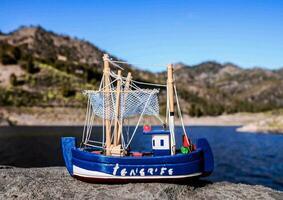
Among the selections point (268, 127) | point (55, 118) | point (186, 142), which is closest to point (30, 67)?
point (55, 118)

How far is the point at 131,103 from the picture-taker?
3098 cm

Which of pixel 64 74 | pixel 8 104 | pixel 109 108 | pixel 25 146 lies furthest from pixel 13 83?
pixel 109 108

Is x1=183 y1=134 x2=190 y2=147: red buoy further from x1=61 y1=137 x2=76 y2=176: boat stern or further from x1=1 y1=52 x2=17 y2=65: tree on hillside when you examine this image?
x1=1 y1=52 x2=17 y2=65: tree on hillside

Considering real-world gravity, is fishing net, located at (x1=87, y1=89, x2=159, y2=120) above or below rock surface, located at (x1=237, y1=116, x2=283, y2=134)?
above

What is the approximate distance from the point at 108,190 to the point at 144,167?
280 cm

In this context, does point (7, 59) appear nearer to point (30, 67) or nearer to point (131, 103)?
point (30, 67)

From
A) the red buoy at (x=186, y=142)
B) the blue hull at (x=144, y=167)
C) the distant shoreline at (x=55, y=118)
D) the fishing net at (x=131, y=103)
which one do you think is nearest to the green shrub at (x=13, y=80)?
the distant shoreline at (x=55, y=118)

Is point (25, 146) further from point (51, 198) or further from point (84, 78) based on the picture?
point (84, 78)

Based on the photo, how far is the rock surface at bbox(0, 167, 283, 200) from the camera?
25766 mm

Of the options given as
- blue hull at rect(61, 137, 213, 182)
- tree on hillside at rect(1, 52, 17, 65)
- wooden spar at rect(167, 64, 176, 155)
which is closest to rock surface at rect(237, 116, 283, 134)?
tree on hillside at rect(1, 52, 17, 65)

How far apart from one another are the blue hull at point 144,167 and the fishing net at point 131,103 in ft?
12.8

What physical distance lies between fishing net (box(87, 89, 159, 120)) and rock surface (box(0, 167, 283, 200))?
5590mm

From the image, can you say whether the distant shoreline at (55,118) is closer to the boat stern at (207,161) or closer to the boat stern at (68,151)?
the boat stern at (68,151)

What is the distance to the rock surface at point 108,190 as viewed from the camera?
84.5 feet
